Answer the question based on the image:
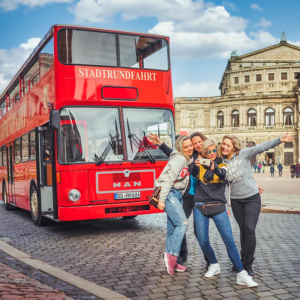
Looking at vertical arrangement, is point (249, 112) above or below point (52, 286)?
above

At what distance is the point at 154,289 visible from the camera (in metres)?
4.86

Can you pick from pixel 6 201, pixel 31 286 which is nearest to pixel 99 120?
pixel 31 286

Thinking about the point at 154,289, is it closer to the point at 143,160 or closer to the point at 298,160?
the point at 143,160

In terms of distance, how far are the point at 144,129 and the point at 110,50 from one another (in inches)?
66.5

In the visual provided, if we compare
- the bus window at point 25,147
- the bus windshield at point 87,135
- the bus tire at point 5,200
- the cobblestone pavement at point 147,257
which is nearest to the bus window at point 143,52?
the bus windshield at point 87,135

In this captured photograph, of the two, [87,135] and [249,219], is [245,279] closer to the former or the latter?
[249,219]

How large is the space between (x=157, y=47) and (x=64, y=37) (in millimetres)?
1929

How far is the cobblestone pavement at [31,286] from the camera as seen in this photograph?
418 cm

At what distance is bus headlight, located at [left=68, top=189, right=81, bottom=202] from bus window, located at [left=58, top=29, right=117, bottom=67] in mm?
2406

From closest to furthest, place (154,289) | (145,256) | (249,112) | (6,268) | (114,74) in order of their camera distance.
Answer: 1. (154,289)
2. (6,268)
3. (145,256)
4. (114,74)
5. (249,112)

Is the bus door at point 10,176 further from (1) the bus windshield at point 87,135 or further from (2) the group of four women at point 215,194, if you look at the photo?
(2) the group of four women at point 215,194

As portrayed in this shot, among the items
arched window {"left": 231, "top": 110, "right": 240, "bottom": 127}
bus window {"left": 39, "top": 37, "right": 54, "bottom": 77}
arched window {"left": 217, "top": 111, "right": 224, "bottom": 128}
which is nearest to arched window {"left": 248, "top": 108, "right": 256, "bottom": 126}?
arched window {"left": 231, "top": 110, "right": 240, "bottom": 127}

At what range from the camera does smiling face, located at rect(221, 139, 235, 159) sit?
535 cm

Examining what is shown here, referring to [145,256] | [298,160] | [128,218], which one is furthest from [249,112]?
[145,256]
